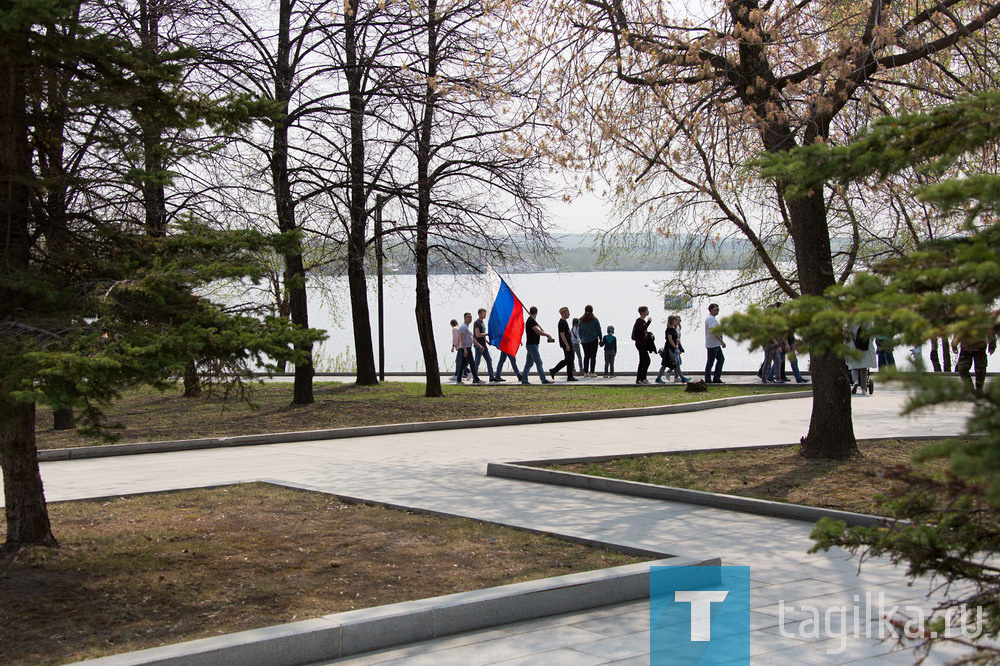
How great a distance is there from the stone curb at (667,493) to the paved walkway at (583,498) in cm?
15

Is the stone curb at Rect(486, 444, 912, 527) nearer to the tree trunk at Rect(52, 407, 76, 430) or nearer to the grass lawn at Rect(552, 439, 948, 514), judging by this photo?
the grass lawn at Rect(552, 439, 948, 514)

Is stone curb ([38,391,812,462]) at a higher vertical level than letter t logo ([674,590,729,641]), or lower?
higher

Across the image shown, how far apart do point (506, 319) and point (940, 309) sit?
1883 centimetres

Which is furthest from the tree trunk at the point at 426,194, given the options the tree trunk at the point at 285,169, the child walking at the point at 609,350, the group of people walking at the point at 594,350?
the child walking at the point at 609,350

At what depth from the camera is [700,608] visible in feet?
19.3

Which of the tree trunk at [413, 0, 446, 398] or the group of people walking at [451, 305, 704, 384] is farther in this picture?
the group of people walking at [451, 305, 704, 384]

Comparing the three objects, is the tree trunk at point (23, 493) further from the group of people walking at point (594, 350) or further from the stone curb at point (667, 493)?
the group of people walking at point (594, 350)

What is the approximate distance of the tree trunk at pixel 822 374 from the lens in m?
11.0

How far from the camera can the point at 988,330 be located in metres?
2.53

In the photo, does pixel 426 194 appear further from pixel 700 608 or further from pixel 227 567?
pixel 700 608

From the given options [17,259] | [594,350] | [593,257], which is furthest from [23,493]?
[594,350]

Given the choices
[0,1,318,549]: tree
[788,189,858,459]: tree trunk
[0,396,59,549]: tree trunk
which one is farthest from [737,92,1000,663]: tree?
[788,189,858,459]: tree trunk

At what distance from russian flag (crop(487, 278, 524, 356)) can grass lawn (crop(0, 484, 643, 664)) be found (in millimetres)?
12694

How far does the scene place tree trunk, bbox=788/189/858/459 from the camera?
36.0ft
